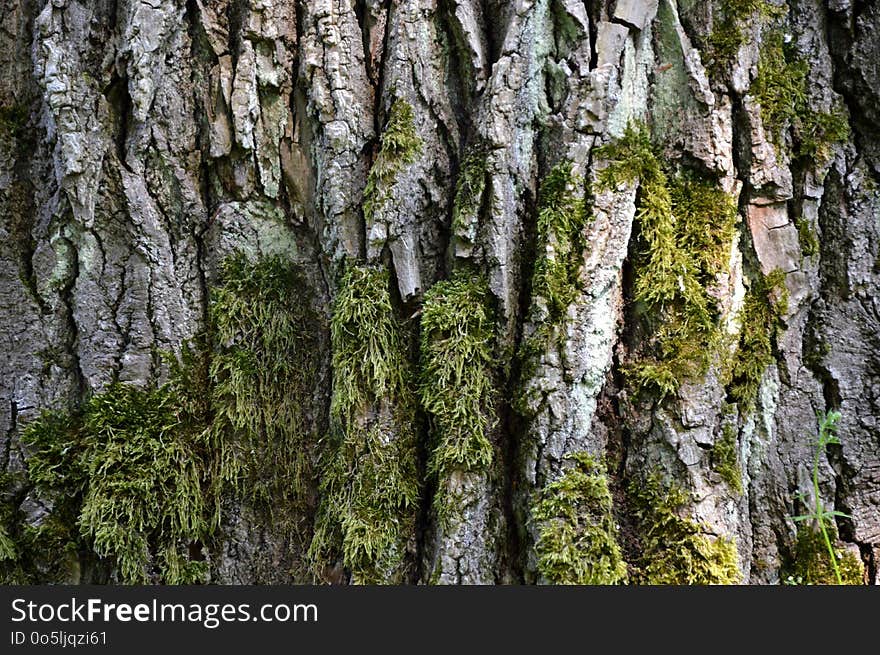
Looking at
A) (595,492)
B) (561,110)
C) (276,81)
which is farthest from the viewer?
Answer: (276,81)

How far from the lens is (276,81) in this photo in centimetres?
248

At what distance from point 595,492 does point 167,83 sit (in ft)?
6.81

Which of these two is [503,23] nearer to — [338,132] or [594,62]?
[594,62]

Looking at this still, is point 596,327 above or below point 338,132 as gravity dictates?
below

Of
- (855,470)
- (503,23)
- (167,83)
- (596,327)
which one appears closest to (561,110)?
(503,23)

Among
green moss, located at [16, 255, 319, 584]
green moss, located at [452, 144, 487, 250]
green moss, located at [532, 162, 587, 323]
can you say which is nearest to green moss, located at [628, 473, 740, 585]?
green moss, located at [532, 162, 587, 323]

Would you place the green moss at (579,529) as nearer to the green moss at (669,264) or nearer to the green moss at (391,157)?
the green moss at (669,264)

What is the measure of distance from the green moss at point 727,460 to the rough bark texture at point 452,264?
0.01 m

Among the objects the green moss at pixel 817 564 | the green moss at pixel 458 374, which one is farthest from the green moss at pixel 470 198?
the green moss at pixel 817 564

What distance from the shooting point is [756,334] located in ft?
7.98

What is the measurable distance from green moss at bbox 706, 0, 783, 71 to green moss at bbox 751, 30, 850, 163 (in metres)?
0.13

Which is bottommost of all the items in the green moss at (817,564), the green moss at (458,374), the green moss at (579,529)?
the green moss at (817,564)

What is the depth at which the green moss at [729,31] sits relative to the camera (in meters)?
2.42

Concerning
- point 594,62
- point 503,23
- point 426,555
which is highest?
point 503,23
